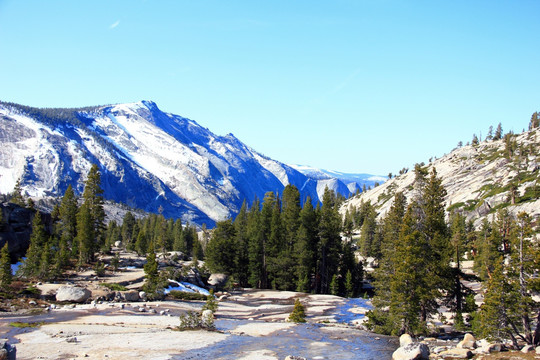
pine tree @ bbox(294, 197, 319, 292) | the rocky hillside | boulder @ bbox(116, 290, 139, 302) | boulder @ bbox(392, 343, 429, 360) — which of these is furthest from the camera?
the rocky hillside

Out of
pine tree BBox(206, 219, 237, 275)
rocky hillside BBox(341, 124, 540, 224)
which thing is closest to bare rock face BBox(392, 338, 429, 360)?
pine tree BBox(206, 219, 237, 275)

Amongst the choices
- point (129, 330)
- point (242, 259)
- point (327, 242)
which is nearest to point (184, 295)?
point (242, 259)

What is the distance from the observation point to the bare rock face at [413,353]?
85.5ft

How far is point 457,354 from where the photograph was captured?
88.5 ft

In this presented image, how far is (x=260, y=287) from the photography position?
80.9 m

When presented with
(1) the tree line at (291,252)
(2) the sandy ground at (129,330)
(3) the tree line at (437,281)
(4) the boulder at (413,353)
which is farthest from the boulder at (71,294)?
(4) the boulder at (413,353)

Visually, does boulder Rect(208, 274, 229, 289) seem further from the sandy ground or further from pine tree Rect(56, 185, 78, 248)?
pine tree Rect(56, 185, 78, 248)

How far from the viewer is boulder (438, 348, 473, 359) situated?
1040 inches

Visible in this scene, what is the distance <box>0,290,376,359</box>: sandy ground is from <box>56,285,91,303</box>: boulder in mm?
3477

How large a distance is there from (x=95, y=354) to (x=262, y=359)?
9.87 meters

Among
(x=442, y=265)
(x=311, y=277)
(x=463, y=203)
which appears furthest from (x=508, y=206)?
(x=442, y=265)

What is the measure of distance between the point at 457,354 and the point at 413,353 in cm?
331

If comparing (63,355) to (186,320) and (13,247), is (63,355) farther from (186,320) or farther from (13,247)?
(13,247)

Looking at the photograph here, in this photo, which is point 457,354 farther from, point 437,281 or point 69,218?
point 69,218
